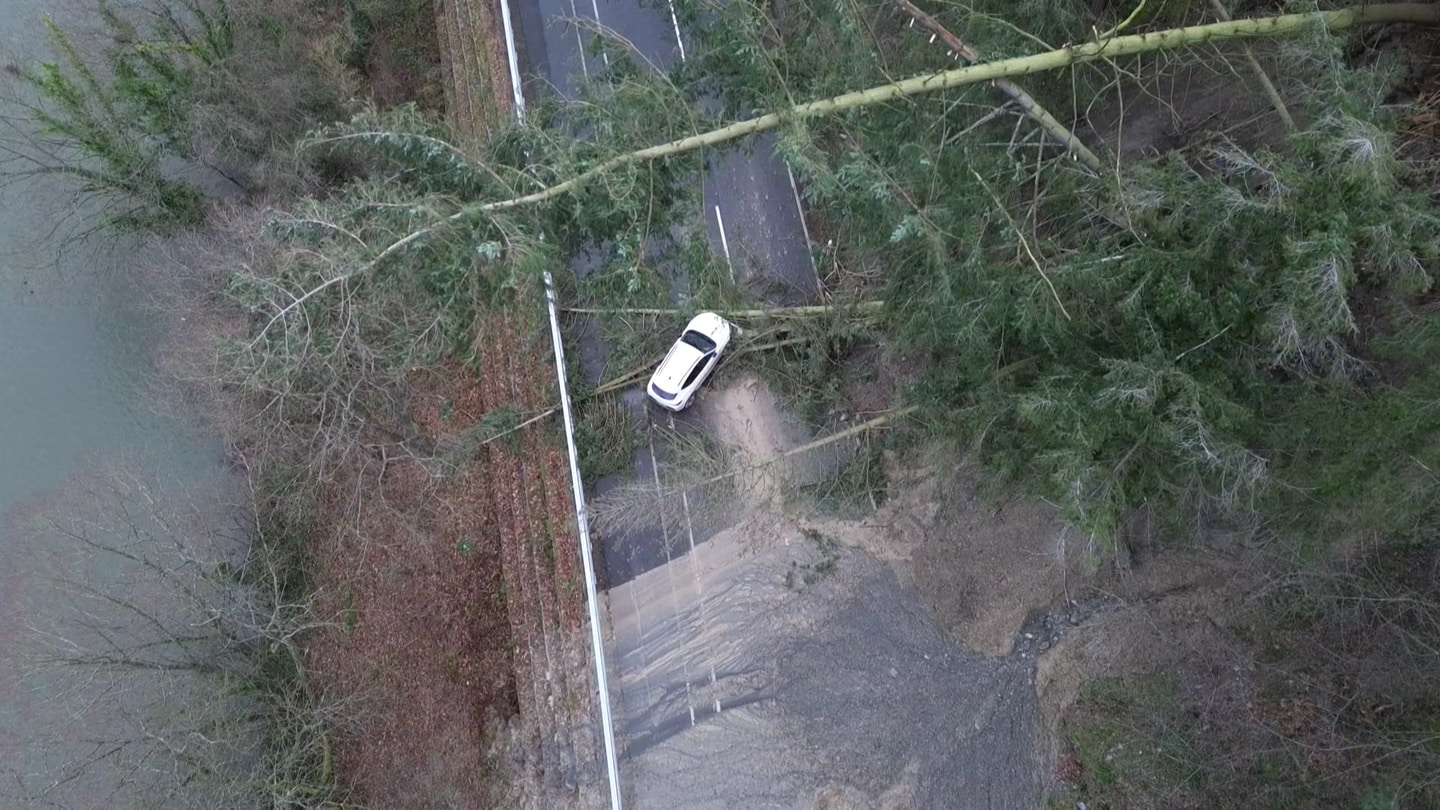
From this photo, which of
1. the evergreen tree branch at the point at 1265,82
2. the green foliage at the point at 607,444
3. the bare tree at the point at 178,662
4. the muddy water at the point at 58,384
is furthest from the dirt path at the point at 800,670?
the muddy water at the point at 58,384

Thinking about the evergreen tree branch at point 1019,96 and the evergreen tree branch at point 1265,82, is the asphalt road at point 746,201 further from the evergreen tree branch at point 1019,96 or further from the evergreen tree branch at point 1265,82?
the evergreen tree branch at point 1265,82

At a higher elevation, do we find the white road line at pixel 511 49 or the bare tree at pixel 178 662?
the white road line at pixel 511 49

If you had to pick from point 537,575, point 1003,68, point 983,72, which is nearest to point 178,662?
point 537,575

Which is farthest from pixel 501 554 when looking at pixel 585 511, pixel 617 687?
pixel 617 687

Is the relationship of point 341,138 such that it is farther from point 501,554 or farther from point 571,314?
point 501,554

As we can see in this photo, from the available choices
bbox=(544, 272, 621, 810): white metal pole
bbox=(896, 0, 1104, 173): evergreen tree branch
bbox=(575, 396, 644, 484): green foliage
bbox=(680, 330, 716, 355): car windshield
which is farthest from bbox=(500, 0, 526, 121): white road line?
bbox=(896, 0, 1104, 173): evergreen tree branch

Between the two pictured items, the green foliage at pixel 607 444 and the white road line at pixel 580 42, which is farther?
the white road line at pixel 580 42
